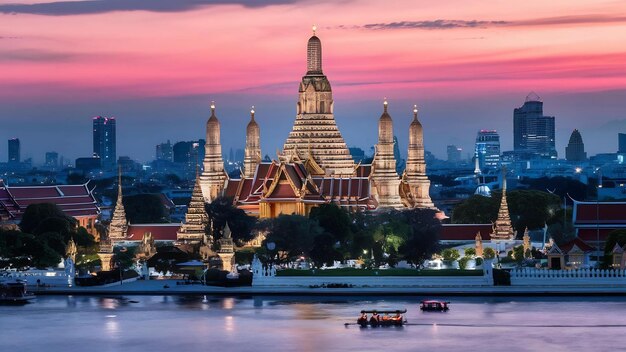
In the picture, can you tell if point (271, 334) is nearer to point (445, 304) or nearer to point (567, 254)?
point (445, 304)

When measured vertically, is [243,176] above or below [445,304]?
above

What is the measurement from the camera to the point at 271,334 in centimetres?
5578

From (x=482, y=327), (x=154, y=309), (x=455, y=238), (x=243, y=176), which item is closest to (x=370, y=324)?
(x=482, y=327)

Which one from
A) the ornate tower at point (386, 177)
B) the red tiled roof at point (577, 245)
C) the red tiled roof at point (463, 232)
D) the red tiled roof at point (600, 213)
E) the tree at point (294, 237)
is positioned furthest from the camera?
the ornate tower at point (386, 177)

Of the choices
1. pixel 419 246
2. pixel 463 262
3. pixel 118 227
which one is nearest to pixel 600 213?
pixel 463 262

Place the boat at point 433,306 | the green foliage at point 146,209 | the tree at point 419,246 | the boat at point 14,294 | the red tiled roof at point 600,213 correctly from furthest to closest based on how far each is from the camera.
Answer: the green foliage at point 146,209, the red tiled roof at point 600,213, the tree at point 419,246, the boat at point 14,294, the boat at point 433,306

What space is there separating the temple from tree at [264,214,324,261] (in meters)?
14.7

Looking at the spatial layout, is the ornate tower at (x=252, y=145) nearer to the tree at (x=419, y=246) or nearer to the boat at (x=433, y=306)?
the tree at (x=419, y=246)

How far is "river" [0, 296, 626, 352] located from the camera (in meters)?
53.2

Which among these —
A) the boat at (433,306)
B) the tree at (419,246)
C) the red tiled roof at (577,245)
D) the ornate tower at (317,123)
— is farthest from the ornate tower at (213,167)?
the boat at (433,306)

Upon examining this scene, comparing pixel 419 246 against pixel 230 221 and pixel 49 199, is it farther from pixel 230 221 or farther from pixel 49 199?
pixel 49 199

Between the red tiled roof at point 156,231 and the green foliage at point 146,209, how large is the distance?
2310 centimetres

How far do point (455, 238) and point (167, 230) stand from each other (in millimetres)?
14633

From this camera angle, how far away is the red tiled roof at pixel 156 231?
300 ft
